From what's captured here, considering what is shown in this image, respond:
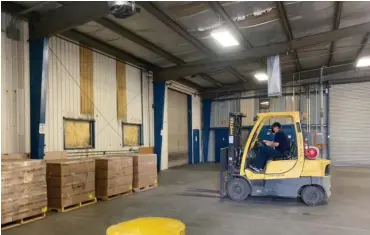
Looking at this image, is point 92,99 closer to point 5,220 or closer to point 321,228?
point 5,220

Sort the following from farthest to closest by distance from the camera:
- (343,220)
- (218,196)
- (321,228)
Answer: (218,196) → (343,220) → (321,228)

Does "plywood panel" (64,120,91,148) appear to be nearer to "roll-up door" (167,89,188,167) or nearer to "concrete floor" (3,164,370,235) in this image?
"concrete floor" (3,164,370,235)

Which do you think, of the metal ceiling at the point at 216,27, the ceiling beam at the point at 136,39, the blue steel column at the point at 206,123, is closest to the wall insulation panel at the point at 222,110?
the blue steel column at the point at 206,123

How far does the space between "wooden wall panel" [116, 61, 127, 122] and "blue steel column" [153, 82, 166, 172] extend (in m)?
2.07

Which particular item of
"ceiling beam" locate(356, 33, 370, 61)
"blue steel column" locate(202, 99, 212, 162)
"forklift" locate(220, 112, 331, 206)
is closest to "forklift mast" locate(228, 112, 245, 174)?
"forklift" locate(220, 112, 331, 206)

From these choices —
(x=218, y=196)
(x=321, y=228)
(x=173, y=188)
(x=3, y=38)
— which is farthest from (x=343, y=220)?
(x=3, y=38)

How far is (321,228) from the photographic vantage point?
506 centimetres

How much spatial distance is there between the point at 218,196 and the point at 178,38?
4.98 meters

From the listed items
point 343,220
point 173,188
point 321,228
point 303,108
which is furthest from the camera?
point 303,108

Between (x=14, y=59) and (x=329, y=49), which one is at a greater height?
(x=329, y=49)

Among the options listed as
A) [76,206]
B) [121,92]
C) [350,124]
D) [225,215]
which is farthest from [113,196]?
[350,124]

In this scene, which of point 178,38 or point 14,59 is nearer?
point 14,59

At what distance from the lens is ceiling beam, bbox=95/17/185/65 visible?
7.89 metres

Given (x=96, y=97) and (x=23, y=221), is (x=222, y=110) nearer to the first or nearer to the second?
(x=96, y=97)
